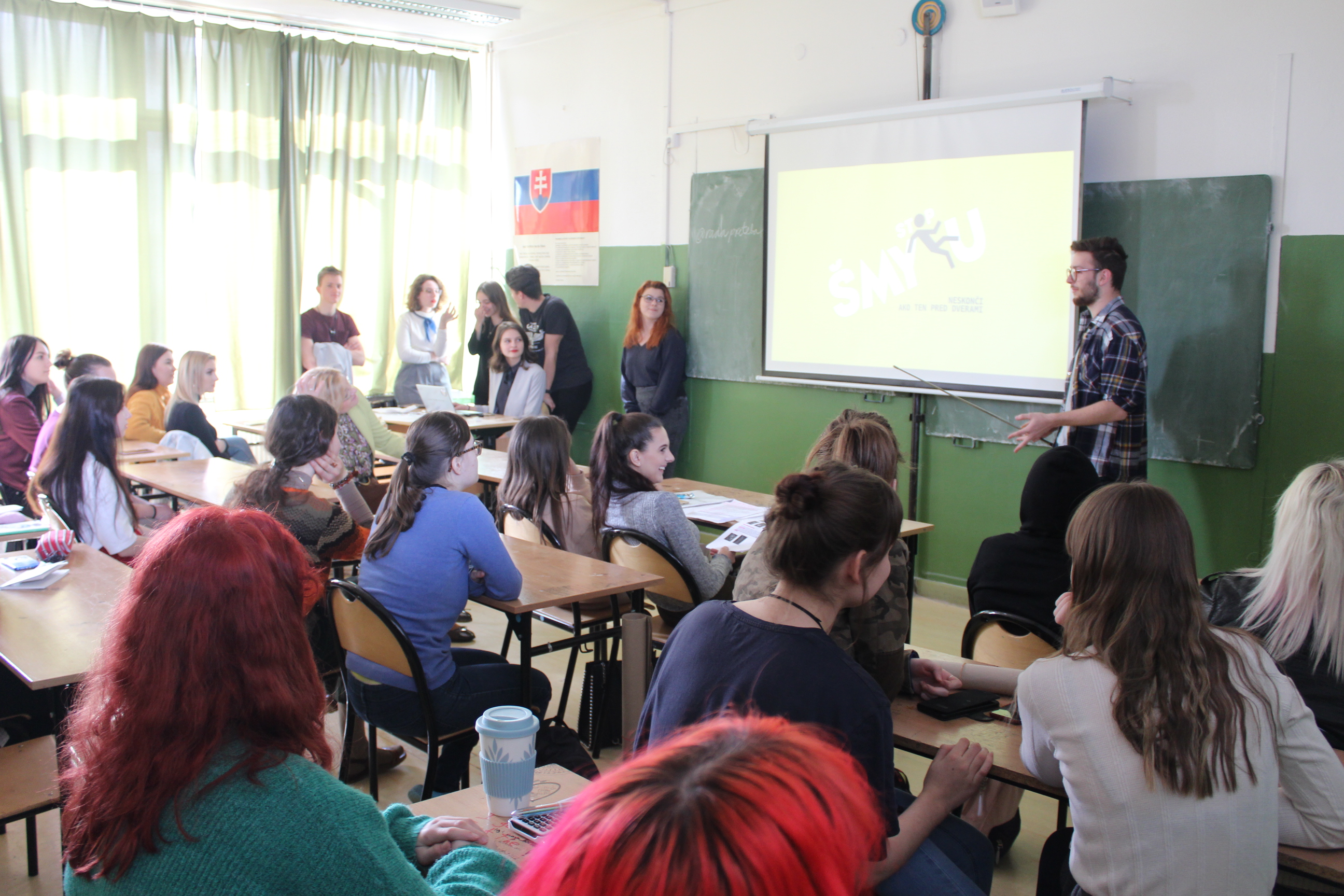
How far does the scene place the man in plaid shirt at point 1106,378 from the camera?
12.5ft

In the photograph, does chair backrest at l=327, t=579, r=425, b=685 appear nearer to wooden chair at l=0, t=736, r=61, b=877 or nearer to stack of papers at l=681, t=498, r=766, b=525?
wooden chair at l=0, t=736, r=61, b=877

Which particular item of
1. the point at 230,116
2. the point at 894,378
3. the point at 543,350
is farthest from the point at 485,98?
the point at 894,378

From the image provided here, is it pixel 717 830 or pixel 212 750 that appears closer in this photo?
pixel 717 830

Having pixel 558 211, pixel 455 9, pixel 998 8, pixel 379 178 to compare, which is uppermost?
pixel 455 9

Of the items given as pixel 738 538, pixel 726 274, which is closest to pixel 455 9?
pixel 726 274

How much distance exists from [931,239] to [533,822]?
13.0 feet

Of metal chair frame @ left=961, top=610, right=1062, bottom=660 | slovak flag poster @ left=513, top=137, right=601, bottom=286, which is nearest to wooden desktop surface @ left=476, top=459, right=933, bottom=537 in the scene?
metal chair frame @ left=961, top=610, right=1062, bottom=660

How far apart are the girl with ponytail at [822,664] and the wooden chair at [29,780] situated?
3.93 feet

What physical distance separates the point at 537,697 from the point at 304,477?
1.01m

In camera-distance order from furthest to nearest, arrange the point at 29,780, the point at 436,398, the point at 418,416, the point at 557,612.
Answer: the point at 436,398, the point at 418,416, the point at 557,612, the point at 29,780

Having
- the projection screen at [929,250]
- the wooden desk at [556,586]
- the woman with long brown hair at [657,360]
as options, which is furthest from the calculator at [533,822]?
the woman with long brown hair at [657,360]

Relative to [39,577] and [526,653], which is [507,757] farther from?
[39,577]

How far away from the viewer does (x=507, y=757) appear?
1364mm

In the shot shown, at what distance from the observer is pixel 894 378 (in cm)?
496
